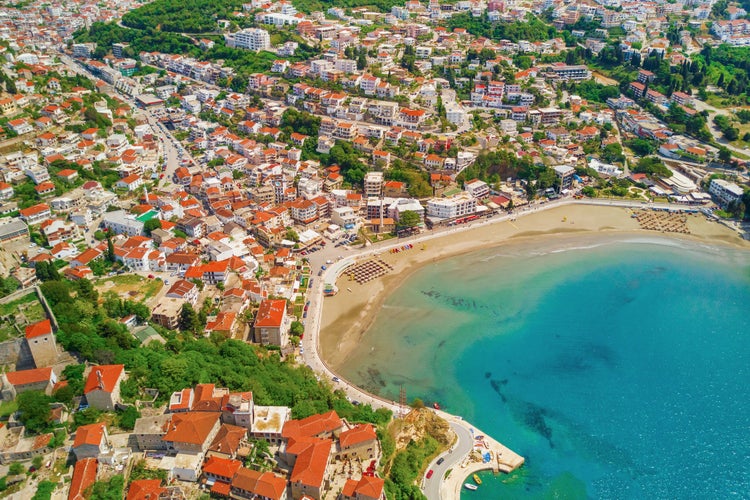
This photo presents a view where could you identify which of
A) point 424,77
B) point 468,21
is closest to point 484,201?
point 424,77

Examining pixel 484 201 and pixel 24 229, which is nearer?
pixel 24 229

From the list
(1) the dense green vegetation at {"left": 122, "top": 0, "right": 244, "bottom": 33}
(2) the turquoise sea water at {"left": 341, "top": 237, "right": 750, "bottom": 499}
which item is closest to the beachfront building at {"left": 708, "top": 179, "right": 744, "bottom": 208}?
(2) the turquoise sea water at {"left": 341, "top": 237, "right": 750, "bottom": 499}

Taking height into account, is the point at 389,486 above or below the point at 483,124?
below

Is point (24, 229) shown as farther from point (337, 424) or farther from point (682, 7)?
point (682, 7)

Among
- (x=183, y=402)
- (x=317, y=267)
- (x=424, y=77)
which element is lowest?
(x=317, y=267)

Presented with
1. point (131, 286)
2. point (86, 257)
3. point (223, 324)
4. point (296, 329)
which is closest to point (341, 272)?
point (296, 329)

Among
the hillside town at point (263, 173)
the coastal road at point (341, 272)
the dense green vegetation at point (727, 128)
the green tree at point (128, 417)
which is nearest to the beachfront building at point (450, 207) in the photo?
the hillside town at point (263, 173)

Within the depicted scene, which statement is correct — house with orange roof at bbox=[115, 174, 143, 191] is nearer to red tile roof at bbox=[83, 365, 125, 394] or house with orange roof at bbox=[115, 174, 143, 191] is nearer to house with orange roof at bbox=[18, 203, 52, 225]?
house with orange roof at bbox=[18, 203, 52, 225]
